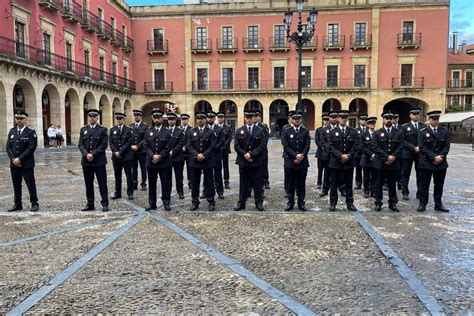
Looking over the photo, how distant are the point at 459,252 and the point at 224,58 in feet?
121

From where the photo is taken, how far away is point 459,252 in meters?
4.94

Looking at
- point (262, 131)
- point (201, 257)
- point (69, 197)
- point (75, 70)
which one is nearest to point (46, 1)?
point (75, 70)

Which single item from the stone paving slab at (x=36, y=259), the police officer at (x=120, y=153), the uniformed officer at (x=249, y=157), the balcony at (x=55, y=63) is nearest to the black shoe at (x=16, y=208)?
the police officer at (x=120, y=153)

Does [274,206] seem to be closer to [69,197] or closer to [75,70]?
[69,197]

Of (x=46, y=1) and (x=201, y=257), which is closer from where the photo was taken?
(x=201, y=257)

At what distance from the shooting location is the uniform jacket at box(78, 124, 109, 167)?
7512mm

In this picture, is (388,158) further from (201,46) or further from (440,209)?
(201,46)

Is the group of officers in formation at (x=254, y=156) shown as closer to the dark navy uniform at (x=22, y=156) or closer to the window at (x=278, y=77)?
the dark navy uniform at (x=22, y=156)

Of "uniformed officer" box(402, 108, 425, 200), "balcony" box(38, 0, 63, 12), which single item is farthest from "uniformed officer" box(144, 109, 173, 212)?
"balcony" box(38, 0, 63, 12)

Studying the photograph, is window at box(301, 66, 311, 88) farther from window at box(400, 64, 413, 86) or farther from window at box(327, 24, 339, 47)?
window at box(400, 64, 413, 86)

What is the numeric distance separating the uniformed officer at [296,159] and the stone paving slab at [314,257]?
2.18ft

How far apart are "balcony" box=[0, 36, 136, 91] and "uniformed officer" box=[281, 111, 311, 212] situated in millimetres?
19099

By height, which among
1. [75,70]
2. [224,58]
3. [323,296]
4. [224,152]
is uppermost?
[224,58]

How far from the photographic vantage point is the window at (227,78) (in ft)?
131
